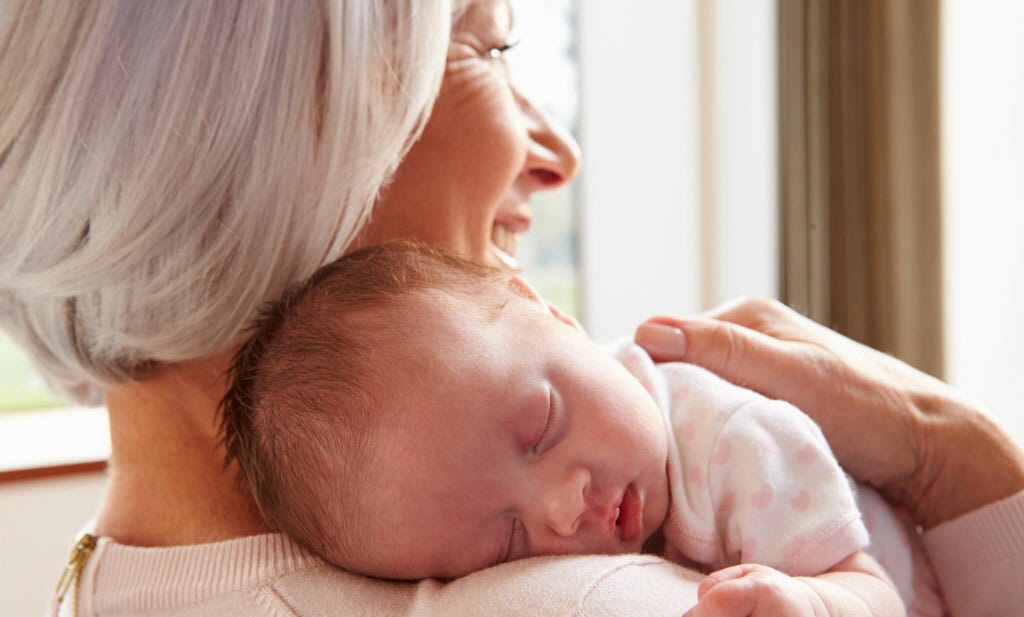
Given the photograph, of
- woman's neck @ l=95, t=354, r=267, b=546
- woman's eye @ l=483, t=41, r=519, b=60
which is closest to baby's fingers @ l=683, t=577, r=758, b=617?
woman's neck @ l=95, t=354, r=267, b=546

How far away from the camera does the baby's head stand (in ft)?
3.29

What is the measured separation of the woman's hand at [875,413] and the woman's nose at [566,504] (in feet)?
1.13

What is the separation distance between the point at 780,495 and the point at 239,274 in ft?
2.11

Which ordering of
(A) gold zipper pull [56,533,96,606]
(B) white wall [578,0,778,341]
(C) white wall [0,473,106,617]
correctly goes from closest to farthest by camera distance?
1. (A) gold zipper pull [56,533,96,606]
2. (C) white wall [0,473,106,617]
3. (B) white wall [578,0,778,341]

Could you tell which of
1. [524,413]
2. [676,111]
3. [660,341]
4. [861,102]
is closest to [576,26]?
[676,111]

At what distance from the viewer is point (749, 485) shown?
1.05 meters

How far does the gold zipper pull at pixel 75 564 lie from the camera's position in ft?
3.87

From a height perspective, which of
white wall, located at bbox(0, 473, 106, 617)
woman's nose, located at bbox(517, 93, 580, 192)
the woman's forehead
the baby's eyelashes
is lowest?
white wall, located at bbox(0, 473, 106, 617)

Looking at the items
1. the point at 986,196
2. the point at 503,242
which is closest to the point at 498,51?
the point at 503,242

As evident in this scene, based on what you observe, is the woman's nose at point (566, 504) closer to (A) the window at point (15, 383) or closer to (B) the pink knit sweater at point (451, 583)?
(B) the pink knit sweater at point (451, 583)

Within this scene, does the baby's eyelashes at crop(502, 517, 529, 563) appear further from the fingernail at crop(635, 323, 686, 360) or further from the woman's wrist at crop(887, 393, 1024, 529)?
the woman's wrist at crop(887, 393, 1024, 529)

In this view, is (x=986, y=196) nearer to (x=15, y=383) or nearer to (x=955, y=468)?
(x=955, y=468)

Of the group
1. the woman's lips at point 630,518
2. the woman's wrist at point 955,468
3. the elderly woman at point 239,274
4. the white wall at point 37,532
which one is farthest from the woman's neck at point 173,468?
the white wall at point 37,532

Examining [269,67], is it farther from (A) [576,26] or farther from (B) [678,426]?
(A) [576,26]
